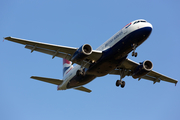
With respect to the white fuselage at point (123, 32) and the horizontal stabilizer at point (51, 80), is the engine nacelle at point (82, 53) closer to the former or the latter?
the white fuselage at point (123, 32)

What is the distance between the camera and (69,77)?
35.6m

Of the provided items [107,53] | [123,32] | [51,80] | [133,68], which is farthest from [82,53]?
[51,80]

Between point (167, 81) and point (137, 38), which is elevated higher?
point (137, 38)

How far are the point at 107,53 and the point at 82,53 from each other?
9.71 ft

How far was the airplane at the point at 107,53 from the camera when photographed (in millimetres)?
27594

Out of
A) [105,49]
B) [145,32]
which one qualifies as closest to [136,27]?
[145,32]

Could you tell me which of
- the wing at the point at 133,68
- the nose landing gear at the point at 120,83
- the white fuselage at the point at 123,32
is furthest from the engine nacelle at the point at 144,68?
the white fuselage at the point at 123,32

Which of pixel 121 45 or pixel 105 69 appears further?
pixel 105 69

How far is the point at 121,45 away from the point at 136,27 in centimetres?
254

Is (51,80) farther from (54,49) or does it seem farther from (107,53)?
(107,53)

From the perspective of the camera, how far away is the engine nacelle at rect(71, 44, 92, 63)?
28259 mm

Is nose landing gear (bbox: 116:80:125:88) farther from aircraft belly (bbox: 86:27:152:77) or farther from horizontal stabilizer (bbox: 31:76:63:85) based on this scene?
horizontal stabilizer (bbox: 31:76:63:85)

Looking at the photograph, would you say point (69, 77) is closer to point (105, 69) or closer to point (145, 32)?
point (105, 69)

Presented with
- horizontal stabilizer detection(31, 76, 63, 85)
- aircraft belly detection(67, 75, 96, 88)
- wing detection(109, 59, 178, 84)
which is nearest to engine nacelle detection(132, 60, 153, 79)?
wing detection(109, 59, 178, 84)
